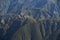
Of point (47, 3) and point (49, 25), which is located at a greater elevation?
point (47, 3)

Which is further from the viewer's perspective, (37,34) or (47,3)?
(47,3)

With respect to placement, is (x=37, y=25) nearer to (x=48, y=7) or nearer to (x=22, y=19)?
(x=22, y=19)

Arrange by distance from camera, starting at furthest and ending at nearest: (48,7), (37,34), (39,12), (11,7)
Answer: (11,7) → (48,7) → (39,12) → (37,34)

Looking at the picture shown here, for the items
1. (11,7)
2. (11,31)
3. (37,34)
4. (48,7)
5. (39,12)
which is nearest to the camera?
(37,34)

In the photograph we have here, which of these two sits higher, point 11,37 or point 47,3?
point 47,3

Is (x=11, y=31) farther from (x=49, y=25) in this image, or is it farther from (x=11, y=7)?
(x=11, y=7)

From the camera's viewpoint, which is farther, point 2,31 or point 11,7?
point 11,7

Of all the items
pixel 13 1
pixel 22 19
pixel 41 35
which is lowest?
pixel 41 35

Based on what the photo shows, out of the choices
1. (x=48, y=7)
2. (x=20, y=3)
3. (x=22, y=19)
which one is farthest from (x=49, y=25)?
(x=20, y=3)

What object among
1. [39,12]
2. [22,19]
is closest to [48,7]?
[39,12]
